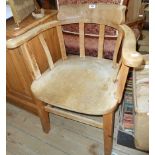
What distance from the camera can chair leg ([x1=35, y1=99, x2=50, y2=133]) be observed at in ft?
4.04

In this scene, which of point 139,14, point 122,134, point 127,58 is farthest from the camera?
point 139,14

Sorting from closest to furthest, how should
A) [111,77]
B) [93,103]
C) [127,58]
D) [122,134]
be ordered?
1. [127,58]
2. [93,103]
3. [111,77]
4. [122,134]

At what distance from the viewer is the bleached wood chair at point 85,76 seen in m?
0.96

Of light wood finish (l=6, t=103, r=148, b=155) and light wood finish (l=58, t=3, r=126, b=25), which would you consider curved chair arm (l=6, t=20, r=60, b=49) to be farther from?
light wood finish (l=6, t=103, r=148, b=155)

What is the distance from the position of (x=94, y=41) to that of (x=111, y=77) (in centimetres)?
36

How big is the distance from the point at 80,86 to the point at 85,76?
9cm

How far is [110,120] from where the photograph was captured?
1011mm

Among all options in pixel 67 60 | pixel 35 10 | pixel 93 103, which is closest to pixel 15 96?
pixel 67 60

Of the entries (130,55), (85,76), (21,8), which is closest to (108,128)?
(85,76)

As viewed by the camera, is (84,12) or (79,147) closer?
(84,12)

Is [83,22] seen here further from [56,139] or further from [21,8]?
[56,139]

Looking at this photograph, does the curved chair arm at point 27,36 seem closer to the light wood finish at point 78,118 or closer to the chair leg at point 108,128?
the light wood finish at point 78,118

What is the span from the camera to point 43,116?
51.6 inches

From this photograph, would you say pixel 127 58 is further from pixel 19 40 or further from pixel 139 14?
pixel 139 14
